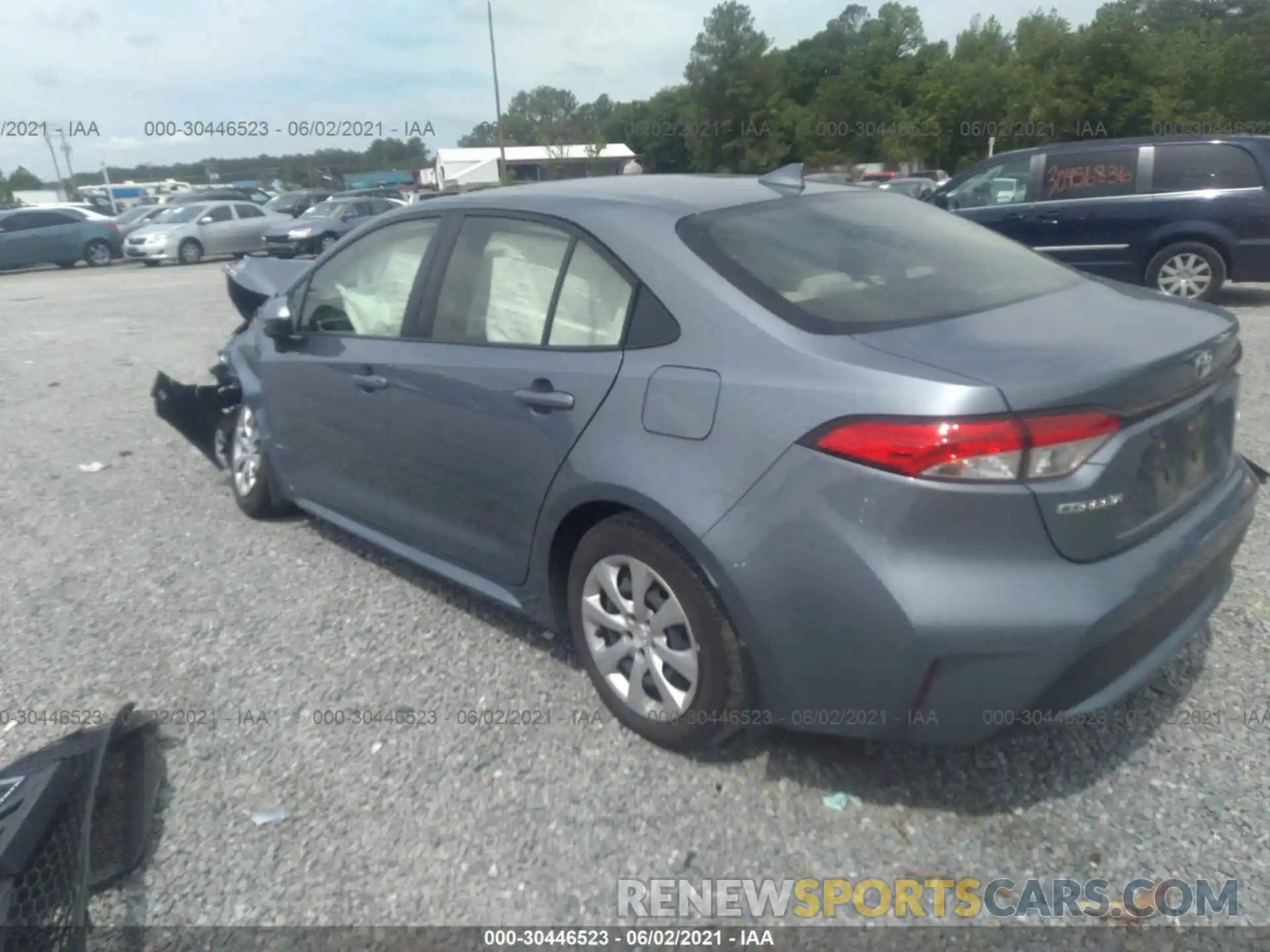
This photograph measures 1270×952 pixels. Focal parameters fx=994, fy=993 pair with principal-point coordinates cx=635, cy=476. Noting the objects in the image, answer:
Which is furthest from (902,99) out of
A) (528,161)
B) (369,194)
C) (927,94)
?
(369,194)

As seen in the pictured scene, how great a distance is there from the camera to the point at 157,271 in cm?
2294

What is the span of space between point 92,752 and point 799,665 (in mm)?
1906

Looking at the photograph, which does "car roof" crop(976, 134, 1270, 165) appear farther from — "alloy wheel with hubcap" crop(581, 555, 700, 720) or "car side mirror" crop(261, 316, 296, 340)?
"alloy wheel with hubcap" crop(581, 555, 700, 720)

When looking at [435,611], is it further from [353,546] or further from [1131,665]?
[1131,665]

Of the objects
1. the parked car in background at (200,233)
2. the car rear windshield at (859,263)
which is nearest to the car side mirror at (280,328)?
the car rear windshield at (859,263)

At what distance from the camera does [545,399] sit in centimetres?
305

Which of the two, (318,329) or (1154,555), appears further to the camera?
(318,329)

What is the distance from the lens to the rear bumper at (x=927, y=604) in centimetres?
229

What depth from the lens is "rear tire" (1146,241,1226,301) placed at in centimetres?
941

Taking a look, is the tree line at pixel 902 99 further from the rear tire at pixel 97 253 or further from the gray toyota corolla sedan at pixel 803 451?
the gray toyota corolla sedan at pixel 803 451

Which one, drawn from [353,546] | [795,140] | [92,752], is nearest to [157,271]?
[353,546]

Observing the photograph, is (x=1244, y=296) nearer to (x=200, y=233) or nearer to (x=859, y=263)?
(x=859, y=263)

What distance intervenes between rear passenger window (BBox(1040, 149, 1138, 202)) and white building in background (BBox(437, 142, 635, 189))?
1625 inches

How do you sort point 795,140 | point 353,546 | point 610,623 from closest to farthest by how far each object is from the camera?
point 610,623, point 353,546, point 795,140
